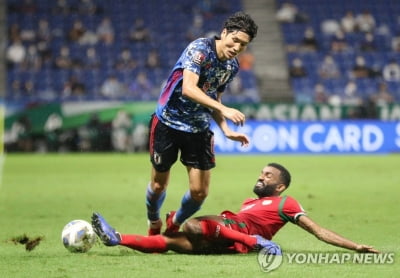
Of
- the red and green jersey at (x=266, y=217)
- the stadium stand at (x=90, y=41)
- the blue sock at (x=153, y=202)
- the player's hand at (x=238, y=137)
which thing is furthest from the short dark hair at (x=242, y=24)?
the stadium stand at (x=90, y=41)

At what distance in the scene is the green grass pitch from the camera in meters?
7.19

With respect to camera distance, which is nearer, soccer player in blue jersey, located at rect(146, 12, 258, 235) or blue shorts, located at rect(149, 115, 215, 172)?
soccer player in blue jersey, located at rect(146, 12, 258, 235)

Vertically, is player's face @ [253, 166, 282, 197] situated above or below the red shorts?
above

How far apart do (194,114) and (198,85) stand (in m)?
→ 0.30

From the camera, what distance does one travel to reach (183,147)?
858cm

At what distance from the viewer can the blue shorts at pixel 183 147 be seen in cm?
852

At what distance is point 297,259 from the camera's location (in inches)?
301

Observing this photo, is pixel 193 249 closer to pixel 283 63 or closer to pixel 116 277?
pixel 116 277

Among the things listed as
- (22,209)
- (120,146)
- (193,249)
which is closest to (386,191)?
(22,209)

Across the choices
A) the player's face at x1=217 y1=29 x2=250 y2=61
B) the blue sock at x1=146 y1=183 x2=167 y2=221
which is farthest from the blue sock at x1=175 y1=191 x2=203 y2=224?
the player's face at x1=217 y1=29 x2=250 y2=61

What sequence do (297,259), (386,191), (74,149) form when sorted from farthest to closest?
1. (74,149)
2. (386,191)
3. (297,259)

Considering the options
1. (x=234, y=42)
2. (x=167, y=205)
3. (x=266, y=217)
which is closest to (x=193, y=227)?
(x=266, y=217)

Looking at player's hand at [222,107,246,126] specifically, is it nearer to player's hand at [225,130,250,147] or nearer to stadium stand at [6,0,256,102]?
player's hand at [225,130,250,147]

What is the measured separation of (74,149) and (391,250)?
66.5 feet
